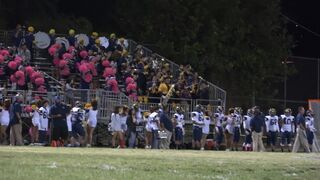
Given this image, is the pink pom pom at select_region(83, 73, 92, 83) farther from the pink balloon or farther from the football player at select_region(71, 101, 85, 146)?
the football player at select_region(71, 101, 85, 146)

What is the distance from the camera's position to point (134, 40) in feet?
145

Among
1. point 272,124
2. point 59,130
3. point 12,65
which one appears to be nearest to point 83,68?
point 12,65

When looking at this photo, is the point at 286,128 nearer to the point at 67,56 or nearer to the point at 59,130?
the point at 67,56

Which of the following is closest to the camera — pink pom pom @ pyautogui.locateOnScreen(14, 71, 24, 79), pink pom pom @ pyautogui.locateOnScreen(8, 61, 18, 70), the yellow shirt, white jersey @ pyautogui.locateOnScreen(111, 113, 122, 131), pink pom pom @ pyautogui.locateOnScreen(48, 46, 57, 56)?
white jersey @ pyautogui.locateOnScreen(111, 113, 122, 131)

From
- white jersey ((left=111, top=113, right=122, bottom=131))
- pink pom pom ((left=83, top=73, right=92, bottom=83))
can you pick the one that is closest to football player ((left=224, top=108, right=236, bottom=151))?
white jersey ((left=111, top=113, right=122, bottom=131))

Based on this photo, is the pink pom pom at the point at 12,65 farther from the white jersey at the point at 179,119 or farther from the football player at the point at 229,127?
the football player at the point at 229,127

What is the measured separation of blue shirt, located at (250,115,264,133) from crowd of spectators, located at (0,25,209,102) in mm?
5586

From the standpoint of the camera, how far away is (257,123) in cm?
3061

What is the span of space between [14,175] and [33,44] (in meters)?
23.5

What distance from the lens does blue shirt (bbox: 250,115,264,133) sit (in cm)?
3064

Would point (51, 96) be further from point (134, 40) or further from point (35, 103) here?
point (134, 40)

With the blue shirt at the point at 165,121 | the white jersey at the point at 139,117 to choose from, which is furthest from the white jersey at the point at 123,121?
the blue shirt at the point at 165,121

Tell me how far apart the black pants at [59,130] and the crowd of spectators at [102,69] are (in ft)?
14.1

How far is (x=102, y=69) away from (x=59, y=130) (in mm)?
8030
